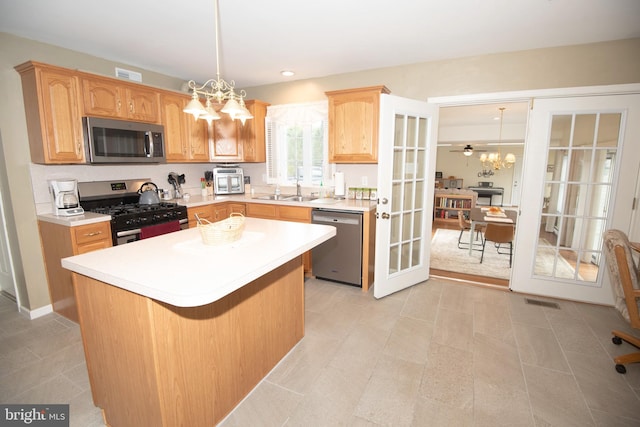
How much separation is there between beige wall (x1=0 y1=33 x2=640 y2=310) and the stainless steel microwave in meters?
0.53

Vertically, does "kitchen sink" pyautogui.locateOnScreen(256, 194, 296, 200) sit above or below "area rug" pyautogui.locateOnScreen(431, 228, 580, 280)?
above

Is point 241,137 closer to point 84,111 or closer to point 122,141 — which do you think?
point 122,141

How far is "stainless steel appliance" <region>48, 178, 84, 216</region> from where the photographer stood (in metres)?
2.74

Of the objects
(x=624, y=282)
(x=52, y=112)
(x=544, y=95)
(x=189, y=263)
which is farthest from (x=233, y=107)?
(x=544, y=95)

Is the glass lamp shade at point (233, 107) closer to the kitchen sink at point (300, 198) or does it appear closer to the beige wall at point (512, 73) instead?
the kitchen sink at point (300, 198)

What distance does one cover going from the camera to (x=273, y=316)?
2074mm

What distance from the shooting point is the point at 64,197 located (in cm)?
276

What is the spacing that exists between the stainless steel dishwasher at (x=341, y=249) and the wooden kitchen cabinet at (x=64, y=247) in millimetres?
2124

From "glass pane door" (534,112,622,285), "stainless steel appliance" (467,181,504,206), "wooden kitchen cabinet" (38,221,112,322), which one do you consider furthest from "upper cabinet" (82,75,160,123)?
"stainless steel appliance" (467,181,504,206)

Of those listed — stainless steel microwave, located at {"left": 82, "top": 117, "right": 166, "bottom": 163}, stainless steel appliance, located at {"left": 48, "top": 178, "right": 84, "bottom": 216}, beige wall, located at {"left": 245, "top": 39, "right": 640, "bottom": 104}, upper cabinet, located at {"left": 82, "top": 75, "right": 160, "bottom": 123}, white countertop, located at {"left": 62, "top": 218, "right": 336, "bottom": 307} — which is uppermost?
beige wall, located at {"left": 245, "top": 39, "right": 640, "bottom": 104}

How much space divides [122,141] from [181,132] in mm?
774

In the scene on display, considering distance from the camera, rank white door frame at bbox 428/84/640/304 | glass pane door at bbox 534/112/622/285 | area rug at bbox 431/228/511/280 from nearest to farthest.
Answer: white door frame at bbox 428/84/640/304 < glass pane door at bbox 534/112/622/285 < area rug at bbox 431/228/511/280

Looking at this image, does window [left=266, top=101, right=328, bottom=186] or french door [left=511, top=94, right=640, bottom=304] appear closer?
french door [left=511, top=94, right=640, bottom=304]

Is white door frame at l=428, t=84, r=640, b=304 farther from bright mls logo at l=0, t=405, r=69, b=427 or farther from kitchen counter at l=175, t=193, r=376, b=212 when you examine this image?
bright mls logo at l=0, t=405, r=69, b=427
